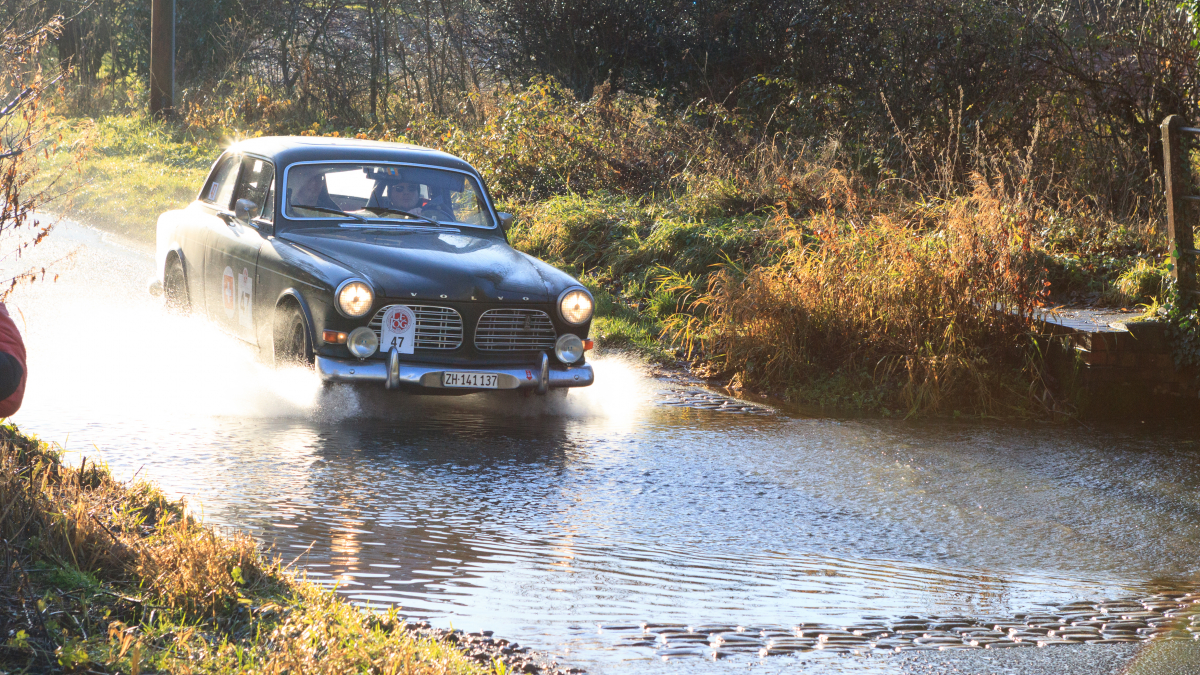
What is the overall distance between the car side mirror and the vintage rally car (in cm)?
1

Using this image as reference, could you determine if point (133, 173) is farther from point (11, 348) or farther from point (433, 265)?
point (11, 348)

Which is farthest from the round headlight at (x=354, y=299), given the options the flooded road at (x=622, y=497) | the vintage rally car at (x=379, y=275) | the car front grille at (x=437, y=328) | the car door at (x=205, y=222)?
the car door at (x=205, y=222)

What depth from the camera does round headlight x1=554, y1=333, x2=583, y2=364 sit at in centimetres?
779

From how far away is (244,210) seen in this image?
8531 mm

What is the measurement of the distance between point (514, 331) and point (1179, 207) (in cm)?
484

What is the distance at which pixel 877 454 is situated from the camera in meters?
7.18

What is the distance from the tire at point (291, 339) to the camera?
7410 mm

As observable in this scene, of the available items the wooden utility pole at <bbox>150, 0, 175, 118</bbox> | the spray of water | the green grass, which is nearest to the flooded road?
the spray of water

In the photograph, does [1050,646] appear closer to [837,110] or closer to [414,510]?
[414,510]

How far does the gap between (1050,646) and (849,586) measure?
842 millimetres

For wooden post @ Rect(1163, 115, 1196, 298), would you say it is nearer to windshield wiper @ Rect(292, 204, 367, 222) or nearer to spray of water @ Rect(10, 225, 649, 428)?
spray of water @ Rect(10, 225, 649, 428)

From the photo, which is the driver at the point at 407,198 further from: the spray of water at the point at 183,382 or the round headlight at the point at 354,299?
the round headlight at the point at 354,299

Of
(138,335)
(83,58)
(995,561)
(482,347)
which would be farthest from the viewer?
(83,58)

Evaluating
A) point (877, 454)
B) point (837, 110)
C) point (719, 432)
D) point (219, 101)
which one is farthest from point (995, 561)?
point (219, 101)
